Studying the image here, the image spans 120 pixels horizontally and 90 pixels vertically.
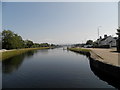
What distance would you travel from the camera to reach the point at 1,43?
57781 millimetres

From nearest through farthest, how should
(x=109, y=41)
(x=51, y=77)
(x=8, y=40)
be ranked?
(x=51, y=77)
(x=8, y=40)
(x=109, y=41)

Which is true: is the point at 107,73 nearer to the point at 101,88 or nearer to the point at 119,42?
the point at 101,88

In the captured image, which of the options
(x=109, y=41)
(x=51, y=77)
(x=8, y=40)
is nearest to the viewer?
(x=51, y=77)

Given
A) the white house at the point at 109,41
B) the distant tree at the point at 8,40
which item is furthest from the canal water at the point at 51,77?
the white house at the point at 109,41

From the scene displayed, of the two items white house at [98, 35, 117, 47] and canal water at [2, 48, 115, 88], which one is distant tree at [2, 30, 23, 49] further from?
white house at [98, 35, 117, 47]

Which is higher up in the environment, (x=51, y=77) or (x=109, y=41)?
(x=109, y=41)

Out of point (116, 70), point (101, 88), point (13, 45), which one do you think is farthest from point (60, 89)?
point (13, 45)

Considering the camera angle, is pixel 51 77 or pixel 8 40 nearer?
pixel 51 77

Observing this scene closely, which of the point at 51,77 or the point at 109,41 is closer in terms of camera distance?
the point at 51,77

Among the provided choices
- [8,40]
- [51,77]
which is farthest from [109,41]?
[51,77]

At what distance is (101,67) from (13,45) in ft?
172

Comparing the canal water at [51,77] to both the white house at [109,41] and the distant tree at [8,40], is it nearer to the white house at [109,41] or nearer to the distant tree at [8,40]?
the distant tree at [8,40]

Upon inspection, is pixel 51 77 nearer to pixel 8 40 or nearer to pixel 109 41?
pixel 8 40

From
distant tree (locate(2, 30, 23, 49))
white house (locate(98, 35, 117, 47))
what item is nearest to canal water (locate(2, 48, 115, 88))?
distant tree (locate(2, 30, 23, 49))
